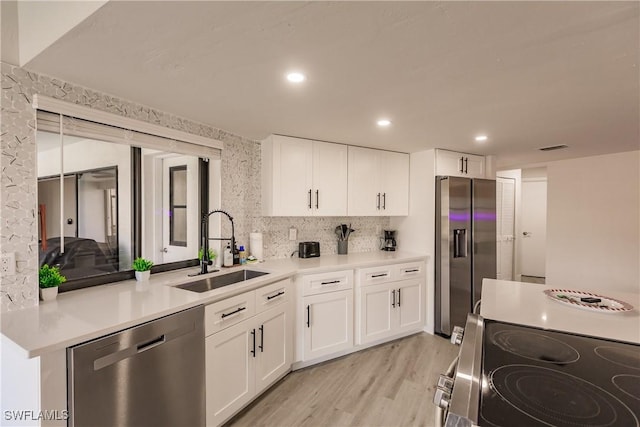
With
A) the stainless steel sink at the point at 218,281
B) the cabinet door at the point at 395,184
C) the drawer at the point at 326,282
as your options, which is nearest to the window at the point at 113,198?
the stainless steel sink at the point at 218,281

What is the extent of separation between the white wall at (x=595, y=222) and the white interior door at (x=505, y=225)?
0.78 m

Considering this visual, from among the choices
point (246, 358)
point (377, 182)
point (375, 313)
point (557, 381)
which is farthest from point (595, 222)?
point (246, 358)

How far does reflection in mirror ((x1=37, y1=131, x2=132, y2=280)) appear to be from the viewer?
5.66ft

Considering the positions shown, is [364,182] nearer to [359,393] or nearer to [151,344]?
[359,393]

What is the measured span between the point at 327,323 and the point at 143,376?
1598mm

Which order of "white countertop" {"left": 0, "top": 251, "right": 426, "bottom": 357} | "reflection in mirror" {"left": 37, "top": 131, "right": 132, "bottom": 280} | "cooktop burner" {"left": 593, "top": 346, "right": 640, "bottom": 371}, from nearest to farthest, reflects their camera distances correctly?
Result: "cooktop burner" {"left": 593, "top": 346, "right": 640, "bottom": 371} → "white countertop" {"left": 0, "top": 251, "right": 426, "bottom": 357} → "reflection in mirror" {"left": 37, "top": 131, "right": 132, "bottom": 280}

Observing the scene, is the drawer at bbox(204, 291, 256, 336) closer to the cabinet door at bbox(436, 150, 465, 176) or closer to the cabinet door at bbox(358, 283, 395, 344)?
the cabinet door at bbox(358, 283, 395, 344)

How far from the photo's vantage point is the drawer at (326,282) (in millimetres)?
2621

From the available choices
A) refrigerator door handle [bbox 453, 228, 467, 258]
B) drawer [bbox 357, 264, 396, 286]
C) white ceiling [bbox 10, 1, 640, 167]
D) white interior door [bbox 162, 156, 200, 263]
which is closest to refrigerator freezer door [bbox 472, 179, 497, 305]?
refrigerator door handle [bbox 453, 228, 467, 258]

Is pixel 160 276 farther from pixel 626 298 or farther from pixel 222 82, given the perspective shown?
pixel 626 298

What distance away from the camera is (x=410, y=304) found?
334 cm

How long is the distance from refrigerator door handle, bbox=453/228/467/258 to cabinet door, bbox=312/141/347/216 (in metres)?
1.27

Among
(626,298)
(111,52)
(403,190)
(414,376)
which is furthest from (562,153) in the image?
(111,52)

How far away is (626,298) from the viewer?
1824mm
